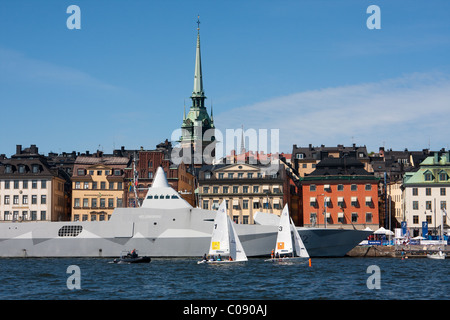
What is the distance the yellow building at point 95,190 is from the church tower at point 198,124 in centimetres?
4039

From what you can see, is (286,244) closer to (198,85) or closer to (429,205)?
(429,205)

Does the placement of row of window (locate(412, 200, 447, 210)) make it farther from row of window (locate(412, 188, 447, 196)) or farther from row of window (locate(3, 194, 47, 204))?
row of window (locate(3, 194, 47, 204))

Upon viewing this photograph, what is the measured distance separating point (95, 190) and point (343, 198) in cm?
3779

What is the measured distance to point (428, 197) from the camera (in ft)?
316

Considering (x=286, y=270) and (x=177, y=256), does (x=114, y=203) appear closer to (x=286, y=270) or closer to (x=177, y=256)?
(x=177, y=256)

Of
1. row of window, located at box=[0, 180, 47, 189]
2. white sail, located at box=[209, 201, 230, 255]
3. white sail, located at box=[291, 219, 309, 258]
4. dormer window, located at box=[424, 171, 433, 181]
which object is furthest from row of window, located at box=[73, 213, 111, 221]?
white sail, located at box=[209, 201, 230, 255]

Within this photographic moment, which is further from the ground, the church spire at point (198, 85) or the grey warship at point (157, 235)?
the church spire at point (198, 85)

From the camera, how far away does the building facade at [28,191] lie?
99.6m

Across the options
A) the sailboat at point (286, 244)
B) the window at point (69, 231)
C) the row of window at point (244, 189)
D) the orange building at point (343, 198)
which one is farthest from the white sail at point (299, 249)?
the row of window at point (244, 189)

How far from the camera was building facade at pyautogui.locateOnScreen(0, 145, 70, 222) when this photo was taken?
9956 centimetres

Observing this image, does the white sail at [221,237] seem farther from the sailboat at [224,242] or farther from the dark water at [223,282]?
the dark water at [223,282]

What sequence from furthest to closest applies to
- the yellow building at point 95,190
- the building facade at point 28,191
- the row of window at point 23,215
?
the yellow building at point 95,190 → the building facade at point 28,191 → the row of window at point 23,215
